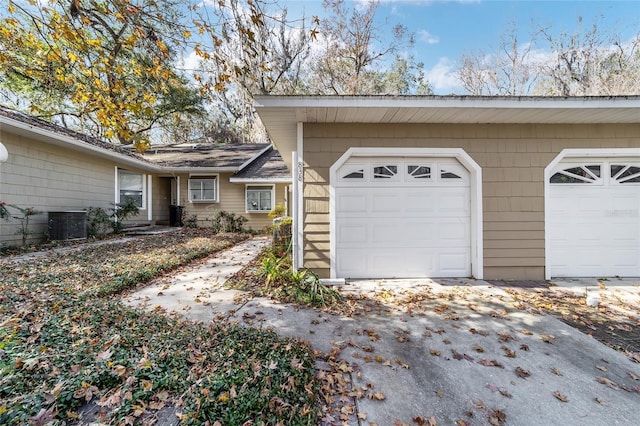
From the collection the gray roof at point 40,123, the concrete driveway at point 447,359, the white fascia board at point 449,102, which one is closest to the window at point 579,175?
the white fascia board at point 449,102

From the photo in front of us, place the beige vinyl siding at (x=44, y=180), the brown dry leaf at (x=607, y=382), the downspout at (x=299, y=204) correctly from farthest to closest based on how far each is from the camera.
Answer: the beige vinyl siding at (x=44, y=180) < the downspout at (x=299, y=204) < the brown dry leaf at (x=607, y=382)

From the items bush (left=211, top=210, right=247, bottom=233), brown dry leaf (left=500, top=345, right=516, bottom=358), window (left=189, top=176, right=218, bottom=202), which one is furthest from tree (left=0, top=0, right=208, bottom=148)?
window (left=189, top=176, right=218, bottom=202)

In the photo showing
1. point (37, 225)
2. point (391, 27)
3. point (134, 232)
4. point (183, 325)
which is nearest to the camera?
point (183, 325)

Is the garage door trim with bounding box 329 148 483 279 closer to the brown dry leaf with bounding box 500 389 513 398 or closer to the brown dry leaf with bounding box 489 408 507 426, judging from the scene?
the brown dry leaf with bounding box 500 389 513 398

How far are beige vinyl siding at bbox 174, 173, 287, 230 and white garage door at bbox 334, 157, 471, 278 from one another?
292 inches

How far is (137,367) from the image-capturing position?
2.07 meters

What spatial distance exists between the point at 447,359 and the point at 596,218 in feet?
15.9

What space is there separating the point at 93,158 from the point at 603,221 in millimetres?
13294

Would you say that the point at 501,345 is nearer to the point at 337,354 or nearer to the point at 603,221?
the point at 337,354

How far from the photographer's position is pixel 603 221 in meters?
5.09

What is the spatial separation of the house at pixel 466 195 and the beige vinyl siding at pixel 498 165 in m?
0.02

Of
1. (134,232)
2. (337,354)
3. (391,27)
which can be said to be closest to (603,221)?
(337,354)

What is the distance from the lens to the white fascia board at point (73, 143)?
607 centimetres

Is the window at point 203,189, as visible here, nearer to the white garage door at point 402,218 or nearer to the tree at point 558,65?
the white garage door at point 402,218
